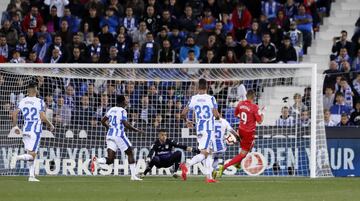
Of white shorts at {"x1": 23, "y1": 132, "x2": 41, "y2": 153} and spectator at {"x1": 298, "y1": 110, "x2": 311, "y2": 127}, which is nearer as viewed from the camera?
white shorts at {"x1": 23, "y1": 132, "x2": 41, "y2": 153}

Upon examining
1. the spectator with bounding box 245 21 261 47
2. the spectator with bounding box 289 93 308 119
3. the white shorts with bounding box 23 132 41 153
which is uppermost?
the spectator with bounding box 245 21 261 47

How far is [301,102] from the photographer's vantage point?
2791cm

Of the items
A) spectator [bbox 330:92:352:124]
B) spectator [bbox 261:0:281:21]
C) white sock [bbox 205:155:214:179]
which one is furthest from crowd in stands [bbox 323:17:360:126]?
white sock [bbox 205:155:214:179]

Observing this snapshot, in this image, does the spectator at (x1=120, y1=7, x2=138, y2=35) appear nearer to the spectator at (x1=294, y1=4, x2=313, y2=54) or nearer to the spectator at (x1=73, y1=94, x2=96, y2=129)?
the spectator at (x1=294, y1=4, x2=313, y2=54)

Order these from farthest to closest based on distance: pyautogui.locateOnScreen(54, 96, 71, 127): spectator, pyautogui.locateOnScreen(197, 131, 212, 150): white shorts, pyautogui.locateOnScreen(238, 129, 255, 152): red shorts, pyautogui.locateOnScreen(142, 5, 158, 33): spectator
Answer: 1. pyautogui.locateOnScreen(142, 5, 158, 33): spectator
2. pyautogui.locateOnScreen(54, 96, 71, 127): spectator
3. pyautogui.locateOnScreen(238, 129, 255, 152): red shorts
4. pyautogui.locateOnScreen(197, 131, 212, 150): white shorts

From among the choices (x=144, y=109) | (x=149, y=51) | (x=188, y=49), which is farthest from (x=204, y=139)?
(x=188, y=49)

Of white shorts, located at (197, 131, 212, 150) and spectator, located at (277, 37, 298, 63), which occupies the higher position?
spectator, located at (277, 37, 298, 63)

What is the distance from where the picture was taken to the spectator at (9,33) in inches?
1254

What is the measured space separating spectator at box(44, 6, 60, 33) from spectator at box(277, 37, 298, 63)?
6.31m

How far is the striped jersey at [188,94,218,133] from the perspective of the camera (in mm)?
23844

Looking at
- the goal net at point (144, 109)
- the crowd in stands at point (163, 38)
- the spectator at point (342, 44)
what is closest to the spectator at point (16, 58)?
the crowd in stands at point (163, 38)

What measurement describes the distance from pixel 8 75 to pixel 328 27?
1000cm

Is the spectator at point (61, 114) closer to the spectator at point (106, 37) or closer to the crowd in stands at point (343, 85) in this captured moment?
the spectator at point (106, 37)

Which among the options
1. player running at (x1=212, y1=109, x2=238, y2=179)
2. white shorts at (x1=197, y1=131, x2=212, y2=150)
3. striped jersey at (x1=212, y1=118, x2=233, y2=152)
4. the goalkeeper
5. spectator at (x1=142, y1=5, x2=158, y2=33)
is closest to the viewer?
white shorts at (x1=197, y1=131, x2=212, y2=150)
